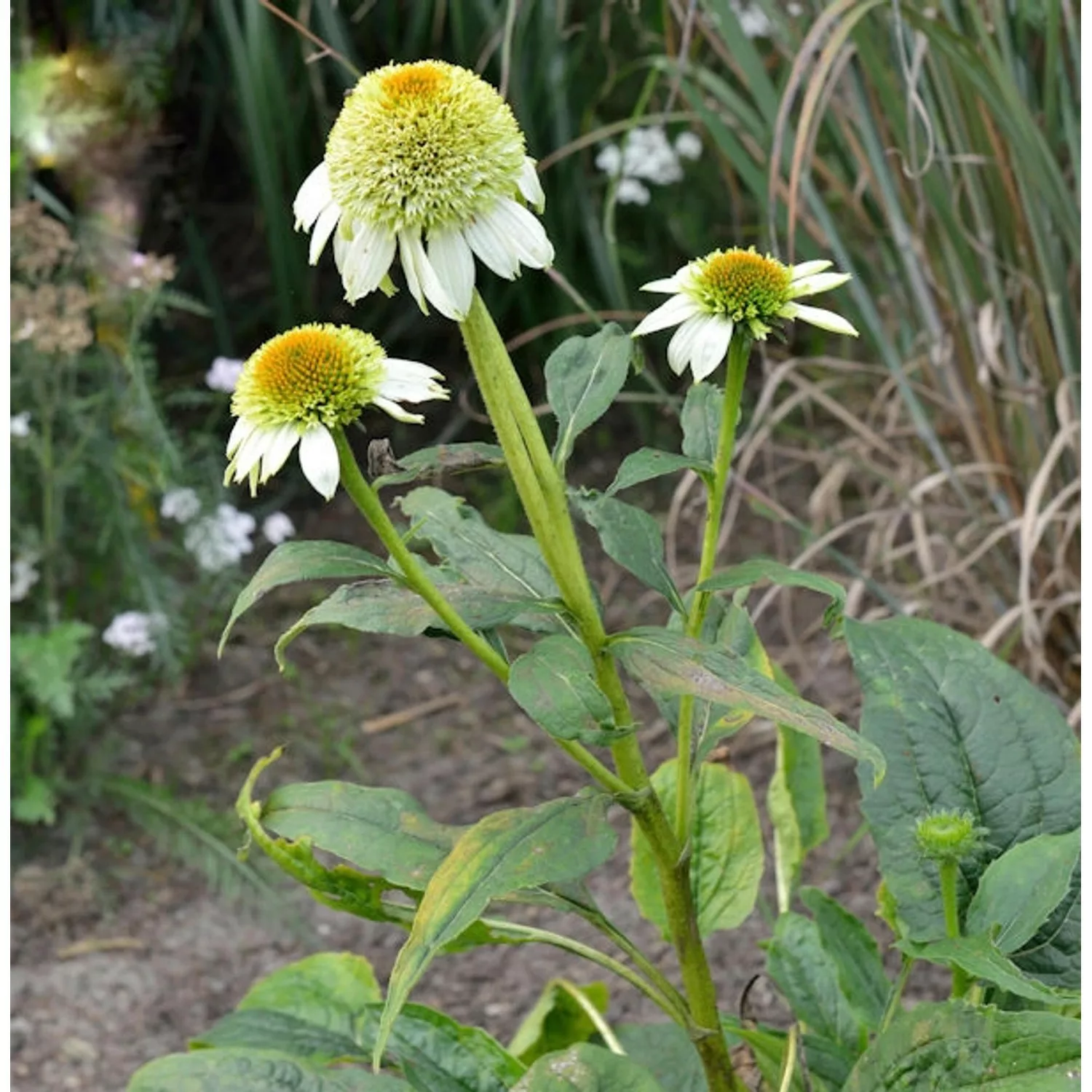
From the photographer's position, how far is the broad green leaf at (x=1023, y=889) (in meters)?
0.90

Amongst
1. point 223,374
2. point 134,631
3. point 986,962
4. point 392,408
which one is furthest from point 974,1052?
point 223,374

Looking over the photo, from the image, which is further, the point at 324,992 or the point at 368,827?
the point at 324,992

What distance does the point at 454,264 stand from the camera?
0.70 metres

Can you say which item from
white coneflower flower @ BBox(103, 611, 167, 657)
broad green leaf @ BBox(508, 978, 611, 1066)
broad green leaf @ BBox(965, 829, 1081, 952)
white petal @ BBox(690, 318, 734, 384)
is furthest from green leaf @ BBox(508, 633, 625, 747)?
white coneflower flower @ BBox(103, 611, 167, 657)

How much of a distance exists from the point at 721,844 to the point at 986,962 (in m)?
0.29

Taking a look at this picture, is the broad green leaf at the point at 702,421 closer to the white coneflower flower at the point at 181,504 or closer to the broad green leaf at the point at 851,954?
the broad green leaf at the point at 851,954

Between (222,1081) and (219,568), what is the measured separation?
1093 millimetres

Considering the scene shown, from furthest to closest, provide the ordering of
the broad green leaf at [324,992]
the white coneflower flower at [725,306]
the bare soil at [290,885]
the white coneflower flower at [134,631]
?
1. the white coneflower flower at [134,631]
2. the bare soil at [290,885]
3. the broad green leaf at [324,992]
4. the white coneflower flower at [725,306]

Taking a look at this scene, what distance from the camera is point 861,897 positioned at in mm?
1668

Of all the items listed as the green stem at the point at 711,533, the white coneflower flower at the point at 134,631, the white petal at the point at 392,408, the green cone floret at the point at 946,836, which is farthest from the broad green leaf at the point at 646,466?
the white coneflower flower at the point at 134,631

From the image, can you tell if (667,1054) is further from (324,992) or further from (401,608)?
(401,608)

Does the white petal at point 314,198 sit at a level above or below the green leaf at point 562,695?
above

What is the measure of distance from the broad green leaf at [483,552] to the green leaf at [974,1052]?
29 cm

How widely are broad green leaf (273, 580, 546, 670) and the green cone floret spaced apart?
0.81 ft
